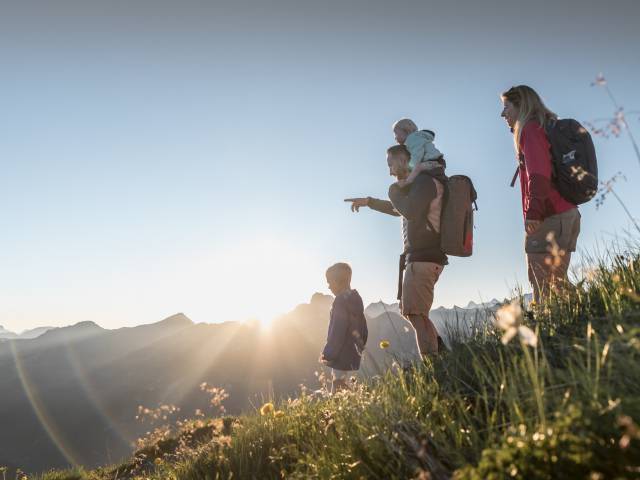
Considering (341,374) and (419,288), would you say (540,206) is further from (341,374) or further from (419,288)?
(341,374)

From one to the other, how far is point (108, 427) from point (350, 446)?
151910 mm

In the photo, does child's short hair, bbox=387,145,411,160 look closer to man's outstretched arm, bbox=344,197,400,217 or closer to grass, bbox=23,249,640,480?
man's outstretched arm, bbox=344,197,400,217

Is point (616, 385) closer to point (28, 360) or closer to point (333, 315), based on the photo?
point (333, 315)

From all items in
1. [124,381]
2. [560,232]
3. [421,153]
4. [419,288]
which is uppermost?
[421,153]

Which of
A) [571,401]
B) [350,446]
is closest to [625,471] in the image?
[571,401]

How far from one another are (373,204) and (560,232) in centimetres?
228

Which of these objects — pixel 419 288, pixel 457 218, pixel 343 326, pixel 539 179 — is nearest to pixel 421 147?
pixel 457 218

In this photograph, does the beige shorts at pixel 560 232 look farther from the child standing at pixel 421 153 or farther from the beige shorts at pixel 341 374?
the beige shorts at pixel 341 374

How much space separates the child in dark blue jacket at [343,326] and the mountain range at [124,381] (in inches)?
3966

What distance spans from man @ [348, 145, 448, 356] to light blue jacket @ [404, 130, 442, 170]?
0.41ft

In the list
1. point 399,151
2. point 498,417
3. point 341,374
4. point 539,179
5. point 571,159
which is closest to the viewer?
point 498,417

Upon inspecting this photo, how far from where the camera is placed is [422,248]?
4695 millimetres

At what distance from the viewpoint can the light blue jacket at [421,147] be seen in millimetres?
4863

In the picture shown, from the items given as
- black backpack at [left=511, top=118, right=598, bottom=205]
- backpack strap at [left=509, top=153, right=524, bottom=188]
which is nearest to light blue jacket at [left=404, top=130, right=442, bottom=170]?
backpack strap at [left=509, top=153, right=524, bottom=188]
